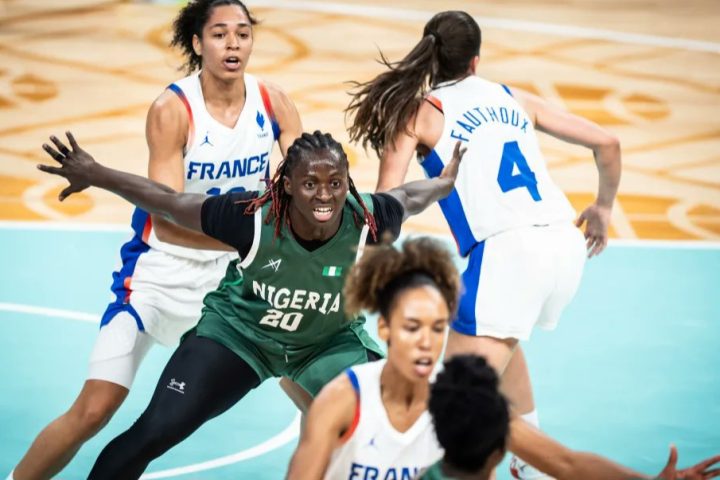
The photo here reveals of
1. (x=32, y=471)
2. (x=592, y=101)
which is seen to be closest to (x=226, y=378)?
(x=32, y=471)

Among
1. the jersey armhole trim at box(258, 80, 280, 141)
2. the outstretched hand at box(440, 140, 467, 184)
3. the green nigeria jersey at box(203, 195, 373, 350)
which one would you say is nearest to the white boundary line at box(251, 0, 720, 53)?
the jersey armhole trim at box(258, 80, 280, 141)

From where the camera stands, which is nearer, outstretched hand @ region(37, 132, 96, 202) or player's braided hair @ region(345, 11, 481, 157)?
outstretched hand @ region(37, 132, 96, 202)

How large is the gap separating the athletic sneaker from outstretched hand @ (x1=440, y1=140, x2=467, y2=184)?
1.26 m

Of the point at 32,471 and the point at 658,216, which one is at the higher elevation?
the point at 658,216

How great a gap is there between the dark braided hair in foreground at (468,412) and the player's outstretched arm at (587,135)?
2.38m

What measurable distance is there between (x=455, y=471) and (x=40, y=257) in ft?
19.5

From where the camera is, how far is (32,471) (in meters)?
5.37

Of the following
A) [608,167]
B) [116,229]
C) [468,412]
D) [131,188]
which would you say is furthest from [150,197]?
[116,229]

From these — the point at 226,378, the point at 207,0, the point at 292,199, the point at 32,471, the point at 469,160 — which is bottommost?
the point at 32,471

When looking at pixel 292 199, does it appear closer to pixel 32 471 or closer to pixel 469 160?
pixel 469 160

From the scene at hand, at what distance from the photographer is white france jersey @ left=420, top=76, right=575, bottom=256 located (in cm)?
547

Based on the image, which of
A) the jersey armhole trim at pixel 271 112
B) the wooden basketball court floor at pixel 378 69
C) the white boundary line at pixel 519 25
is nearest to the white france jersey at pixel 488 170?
the jersey armhole trim at pixel 271 112

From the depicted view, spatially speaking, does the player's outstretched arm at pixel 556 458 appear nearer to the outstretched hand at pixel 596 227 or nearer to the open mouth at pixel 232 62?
the outstretched hand at pixel 596 227

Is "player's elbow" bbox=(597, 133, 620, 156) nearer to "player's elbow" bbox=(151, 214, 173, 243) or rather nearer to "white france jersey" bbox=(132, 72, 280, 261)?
"white france jersey" bbox=(132, 72, 280, 261)
